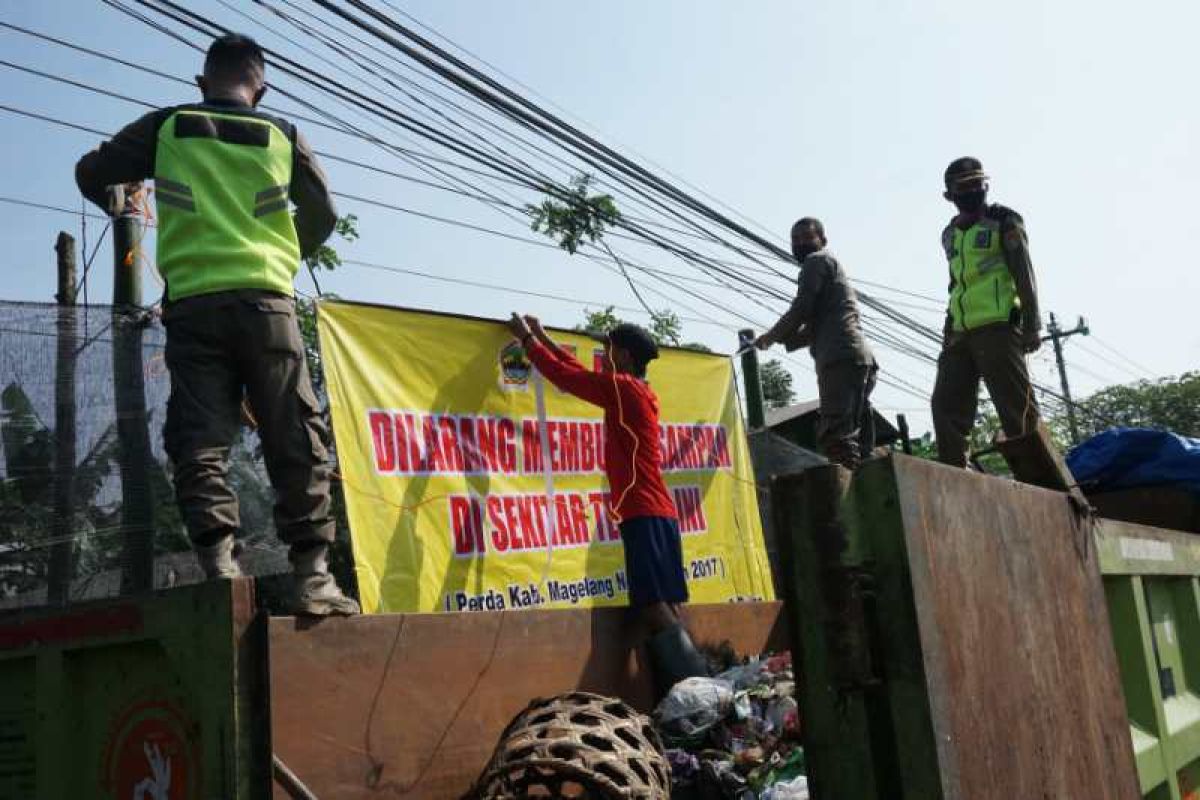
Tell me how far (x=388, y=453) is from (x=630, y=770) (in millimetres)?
2608

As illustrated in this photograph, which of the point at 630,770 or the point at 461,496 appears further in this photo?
the point at 461,496

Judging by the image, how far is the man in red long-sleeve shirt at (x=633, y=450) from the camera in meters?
3.65

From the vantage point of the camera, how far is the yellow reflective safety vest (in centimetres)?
476

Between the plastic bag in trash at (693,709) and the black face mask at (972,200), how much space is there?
123 inches

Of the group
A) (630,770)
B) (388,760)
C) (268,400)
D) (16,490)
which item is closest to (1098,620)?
(630,770)

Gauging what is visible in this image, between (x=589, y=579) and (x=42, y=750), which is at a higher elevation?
(x=589, y=579)

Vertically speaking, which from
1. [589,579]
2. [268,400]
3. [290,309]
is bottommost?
[589,579]

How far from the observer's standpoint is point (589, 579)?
4.98 metres

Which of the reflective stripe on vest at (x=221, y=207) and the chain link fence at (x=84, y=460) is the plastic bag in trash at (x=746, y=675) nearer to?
the reflective stripe on vest at (x=221, y=207)

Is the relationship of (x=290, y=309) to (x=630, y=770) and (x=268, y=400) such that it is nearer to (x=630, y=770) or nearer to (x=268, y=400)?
(x=268, y=400)

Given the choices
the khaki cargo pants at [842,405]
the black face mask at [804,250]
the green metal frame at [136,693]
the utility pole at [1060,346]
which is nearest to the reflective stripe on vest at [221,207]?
the green metal frame at [136,693]

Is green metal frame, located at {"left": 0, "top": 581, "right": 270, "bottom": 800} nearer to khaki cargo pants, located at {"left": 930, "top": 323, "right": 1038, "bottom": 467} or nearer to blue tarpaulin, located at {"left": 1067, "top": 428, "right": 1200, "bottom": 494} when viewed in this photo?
khaki cargo pants, located at {"left": 930, "top": 323, "right": 1038, "bottom": 467}

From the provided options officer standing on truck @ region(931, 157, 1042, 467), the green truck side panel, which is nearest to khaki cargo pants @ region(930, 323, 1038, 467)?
officer standing on truck @ region(931, 157, 1042, 467)

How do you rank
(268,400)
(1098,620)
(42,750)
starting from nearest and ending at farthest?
(42,750), (1098,620), (268,400)
